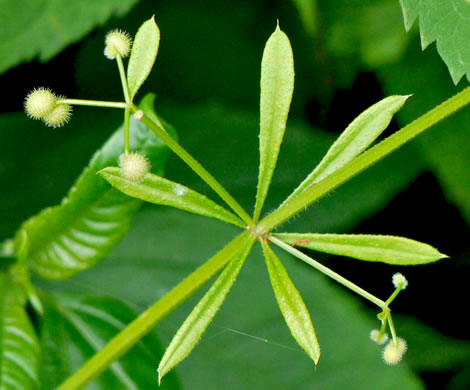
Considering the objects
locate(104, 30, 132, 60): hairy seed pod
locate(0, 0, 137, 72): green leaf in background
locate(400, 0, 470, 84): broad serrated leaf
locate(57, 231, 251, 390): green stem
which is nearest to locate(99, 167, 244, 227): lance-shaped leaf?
locate(57, 231, 251, 390): green stem

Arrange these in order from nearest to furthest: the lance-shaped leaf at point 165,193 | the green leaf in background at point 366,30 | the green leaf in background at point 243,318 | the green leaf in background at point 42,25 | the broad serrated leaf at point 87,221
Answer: the lance-shaped leaf at point 165,193
the broad serrated leaf at point 87,221
the green leaf in background at point 42,25
the green leaf in background at point 243,318
the green leaf in background at point 366,30

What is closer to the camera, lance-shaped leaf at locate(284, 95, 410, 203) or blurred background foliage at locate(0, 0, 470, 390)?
lance-shaped leaf at locate(284, 95, 410, 203)

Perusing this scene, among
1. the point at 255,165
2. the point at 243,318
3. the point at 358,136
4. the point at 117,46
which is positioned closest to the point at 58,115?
the point at 117,46

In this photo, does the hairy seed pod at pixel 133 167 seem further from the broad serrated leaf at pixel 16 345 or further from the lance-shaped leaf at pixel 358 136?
the broad serrated leaf at pixel 16 345

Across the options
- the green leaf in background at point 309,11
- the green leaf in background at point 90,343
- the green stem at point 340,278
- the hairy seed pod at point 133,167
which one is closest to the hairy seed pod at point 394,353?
the green stem at point 340,278

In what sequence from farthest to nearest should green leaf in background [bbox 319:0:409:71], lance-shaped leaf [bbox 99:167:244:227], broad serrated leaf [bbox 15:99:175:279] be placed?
green leaf in background [bbox 319:0:409:71] → broad serrated leaf [bbox 15:99:175:279] → lance-shaped leaf [bbox 99:167:244:227]

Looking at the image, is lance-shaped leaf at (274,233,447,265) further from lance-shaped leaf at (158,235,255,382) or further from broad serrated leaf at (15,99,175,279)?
broad serrated leaf at (15,99,175,279)

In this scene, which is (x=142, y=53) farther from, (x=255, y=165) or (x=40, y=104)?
(x=255, y=165)
